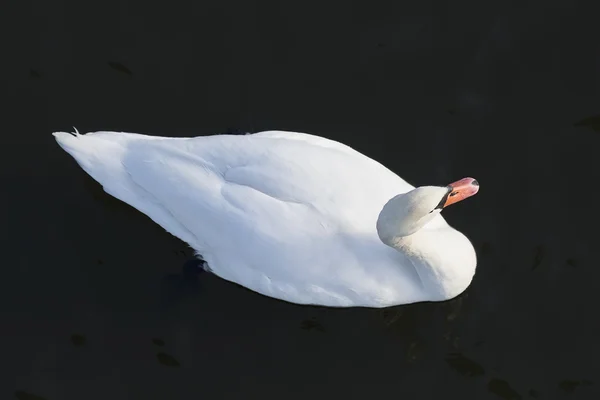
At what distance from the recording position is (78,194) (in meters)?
8.38

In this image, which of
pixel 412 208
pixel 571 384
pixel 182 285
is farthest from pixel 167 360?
pixel 571 384

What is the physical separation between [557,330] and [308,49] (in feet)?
11.8

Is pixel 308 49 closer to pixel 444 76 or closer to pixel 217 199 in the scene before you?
pixel 444 76

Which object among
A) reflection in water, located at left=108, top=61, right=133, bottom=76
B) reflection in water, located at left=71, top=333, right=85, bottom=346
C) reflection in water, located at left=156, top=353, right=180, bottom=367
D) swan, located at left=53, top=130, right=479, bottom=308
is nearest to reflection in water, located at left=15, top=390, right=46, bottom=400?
reflection in water, located at left=71, top=333, right=85, bottom=346

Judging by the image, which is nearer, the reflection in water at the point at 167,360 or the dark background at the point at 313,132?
the dark background at the point at 313,132

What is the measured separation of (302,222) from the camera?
6.69 metres

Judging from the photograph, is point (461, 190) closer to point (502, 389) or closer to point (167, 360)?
point (502, 389)

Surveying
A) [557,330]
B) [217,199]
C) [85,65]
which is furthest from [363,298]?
[85,65]

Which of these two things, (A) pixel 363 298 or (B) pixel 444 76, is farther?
(B) pixel 444 76

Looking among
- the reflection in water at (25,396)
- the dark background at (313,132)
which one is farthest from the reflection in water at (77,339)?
the reflection in water at (25,396)

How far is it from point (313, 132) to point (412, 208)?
2.67m

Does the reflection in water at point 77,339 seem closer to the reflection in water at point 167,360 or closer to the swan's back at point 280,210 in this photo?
the reflection in water at point 167,360

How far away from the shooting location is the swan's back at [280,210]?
22.0ft

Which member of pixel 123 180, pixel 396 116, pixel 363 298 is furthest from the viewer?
pixel 396 116
